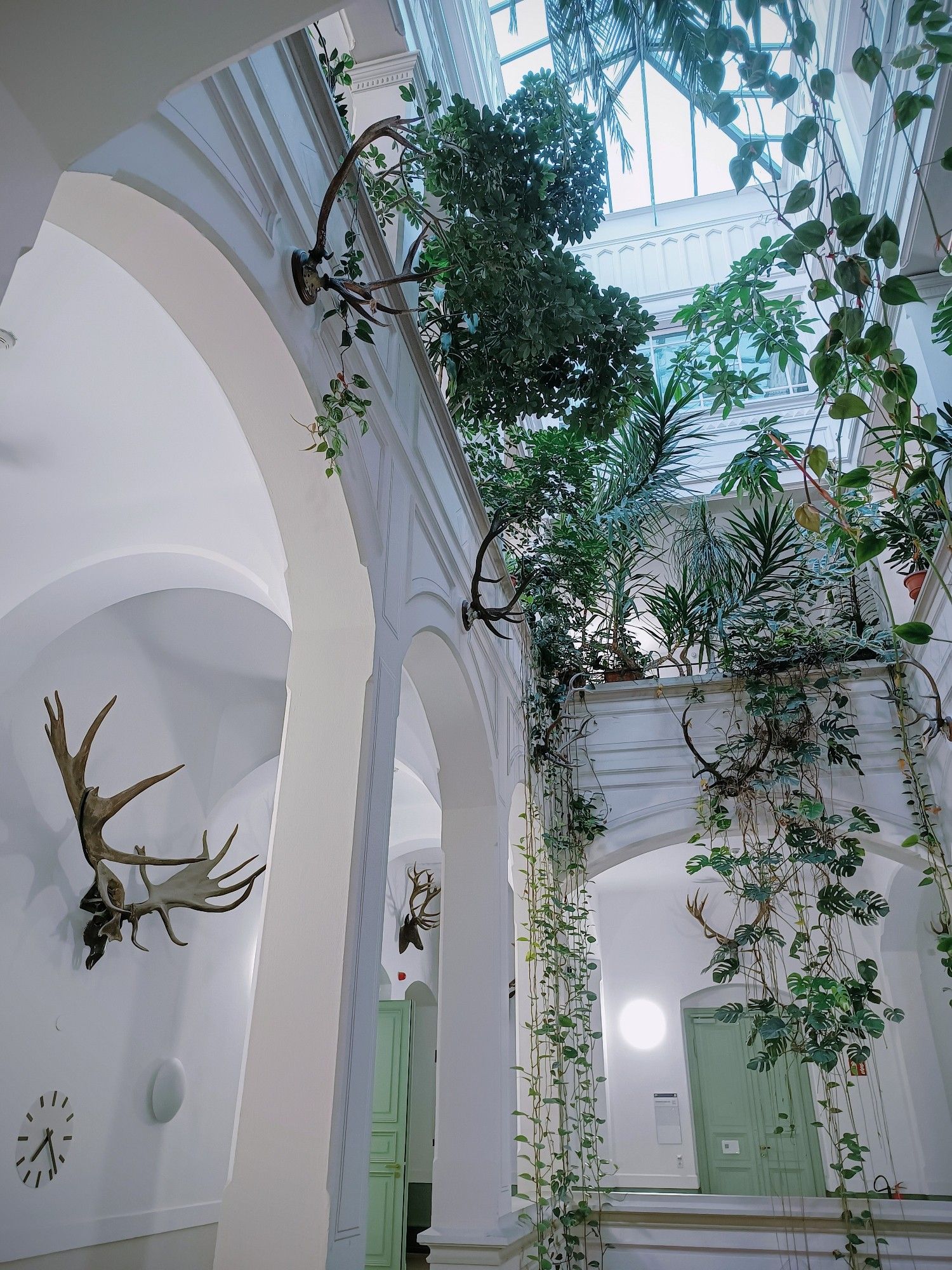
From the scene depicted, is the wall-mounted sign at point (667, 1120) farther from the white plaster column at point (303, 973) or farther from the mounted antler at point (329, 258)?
the mounted antler at point (329, 258)

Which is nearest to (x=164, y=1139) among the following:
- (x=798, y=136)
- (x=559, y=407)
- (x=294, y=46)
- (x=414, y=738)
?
(x=414, y=738)

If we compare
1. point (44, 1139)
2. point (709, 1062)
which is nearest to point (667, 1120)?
point (709, 1062)

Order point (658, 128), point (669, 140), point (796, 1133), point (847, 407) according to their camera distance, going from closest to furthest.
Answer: point (847, 407) → point (658, 128) → point (669, 140) → point (796, 1133)

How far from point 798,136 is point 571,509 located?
12.0 ft

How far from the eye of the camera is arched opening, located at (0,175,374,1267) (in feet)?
7.79

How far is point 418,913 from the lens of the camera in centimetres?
997

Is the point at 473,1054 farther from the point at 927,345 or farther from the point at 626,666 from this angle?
the point at 927,345

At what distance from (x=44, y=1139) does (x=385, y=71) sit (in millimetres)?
5295

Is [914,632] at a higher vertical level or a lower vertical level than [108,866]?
lower

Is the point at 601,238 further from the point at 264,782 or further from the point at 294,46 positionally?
the point at 294,46

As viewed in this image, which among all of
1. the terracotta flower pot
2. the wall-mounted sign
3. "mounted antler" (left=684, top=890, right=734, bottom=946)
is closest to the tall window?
the terracotta flower pot

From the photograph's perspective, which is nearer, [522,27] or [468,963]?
[468,963]

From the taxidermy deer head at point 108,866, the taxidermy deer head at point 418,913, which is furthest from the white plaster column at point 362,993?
the taxidermy deer head at point 418,913

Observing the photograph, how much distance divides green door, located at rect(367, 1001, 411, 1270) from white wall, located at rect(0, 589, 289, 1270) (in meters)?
2.00
